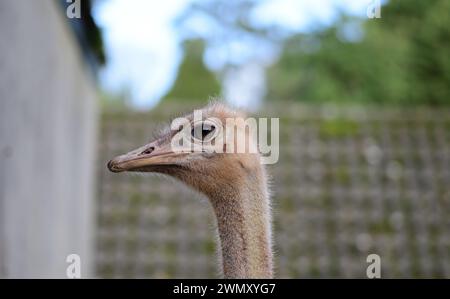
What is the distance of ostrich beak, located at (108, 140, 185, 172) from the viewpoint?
2.28 meters

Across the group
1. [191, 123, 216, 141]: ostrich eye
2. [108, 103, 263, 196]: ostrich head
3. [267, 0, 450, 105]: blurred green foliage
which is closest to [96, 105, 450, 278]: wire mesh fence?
[267, 0, 450, 105]: blurred green foliage

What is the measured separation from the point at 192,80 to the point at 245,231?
11610 millimetres

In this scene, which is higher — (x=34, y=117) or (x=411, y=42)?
(x=411, y=42)

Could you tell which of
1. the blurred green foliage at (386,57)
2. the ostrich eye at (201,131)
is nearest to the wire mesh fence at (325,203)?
the blurred green foliage at (386,57)

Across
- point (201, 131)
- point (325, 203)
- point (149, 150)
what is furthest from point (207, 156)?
point (325, 203)

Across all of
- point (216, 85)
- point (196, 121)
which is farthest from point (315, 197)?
point (216, 85)

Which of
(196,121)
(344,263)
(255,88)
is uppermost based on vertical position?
(255,88)

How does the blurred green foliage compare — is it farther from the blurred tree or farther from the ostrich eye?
the ostrich eye

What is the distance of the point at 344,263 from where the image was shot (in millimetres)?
7488

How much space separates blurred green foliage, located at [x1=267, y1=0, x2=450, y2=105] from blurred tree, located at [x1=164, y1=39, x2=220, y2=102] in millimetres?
1592

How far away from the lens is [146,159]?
2.39m
